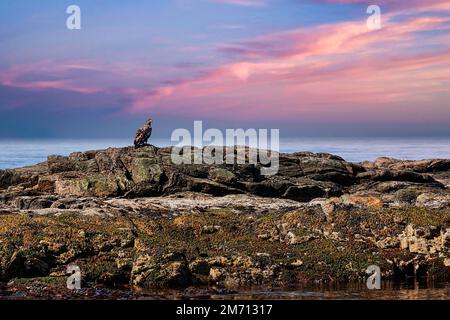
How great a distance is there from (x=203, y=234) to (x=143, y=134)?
27.1m

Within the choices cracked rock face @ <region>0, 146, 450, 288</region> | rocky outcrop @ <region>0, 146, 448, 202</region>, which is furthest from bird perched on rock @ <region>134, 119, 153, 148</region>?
cracked rock face @ <region>0, 146, 450, 288</region>

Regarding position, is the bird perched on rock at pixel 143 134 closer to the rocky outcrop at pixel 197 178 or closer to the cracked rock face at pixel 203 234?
the rocky outcrop at pixel 197 178

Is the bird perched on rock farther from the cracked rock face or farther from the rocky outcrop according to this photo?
the cracked rock face

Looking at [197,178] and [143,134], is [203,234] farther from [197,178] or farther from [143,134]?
[143,134]

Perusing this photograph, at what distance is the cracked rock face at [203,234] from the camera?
40062 mm

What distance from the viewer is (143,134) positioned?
70750mm

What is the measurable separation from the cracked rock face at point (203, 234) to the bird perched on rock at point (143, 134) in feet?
28.5

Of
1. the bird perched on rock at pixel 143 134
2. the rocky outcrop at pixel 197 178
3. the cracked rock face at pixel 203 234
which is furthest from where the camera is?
the bird perched on rock at pixel 143 134

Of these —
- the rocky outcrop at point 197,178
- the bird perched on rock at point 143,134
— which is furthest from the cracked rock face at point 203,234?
the bird perched on rock at point 143,134

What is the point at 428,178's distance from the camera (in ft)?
247
